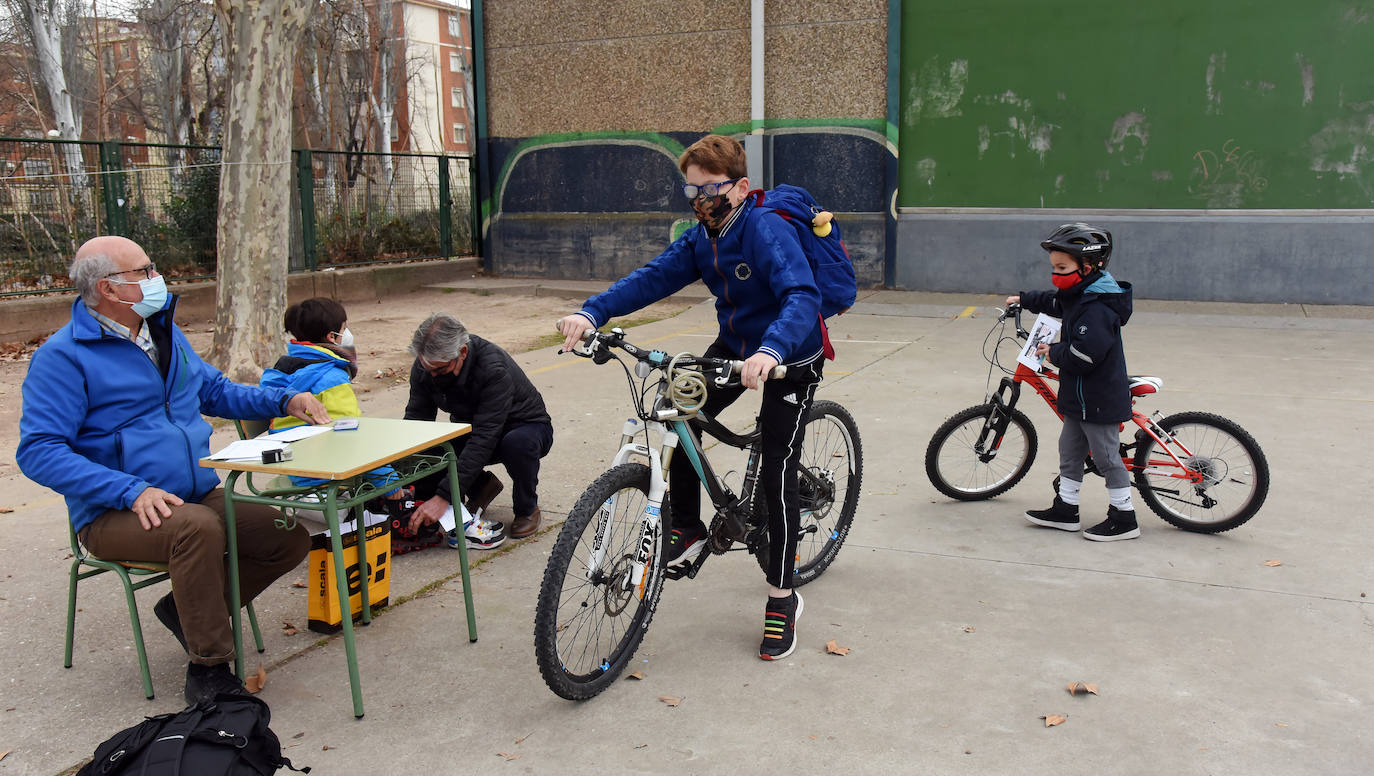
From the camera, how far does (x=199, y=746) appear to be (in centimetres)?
245

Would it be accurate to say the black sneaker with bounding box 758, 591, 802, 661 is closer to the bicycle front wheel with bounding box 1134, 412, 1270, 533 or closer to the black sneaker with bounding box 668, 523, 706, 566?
the black sneaker with bounding box 668, 523, 706, 566

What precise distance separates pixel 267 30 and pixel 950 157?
8.94 metres

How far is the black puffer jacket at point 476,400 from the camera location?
470 centimetres

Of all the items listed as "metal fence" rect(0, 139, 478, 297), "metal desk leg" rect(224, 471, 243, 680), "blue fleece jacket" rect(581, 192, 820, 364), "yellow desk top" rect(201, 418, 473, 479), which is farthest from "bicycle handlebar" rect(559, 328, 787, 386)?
"metal fence" rect(0, 139, 478, 297)

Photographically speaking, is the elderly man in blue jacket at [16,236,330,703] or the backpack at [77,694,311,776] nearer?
the backpack at [77,694,311,776]

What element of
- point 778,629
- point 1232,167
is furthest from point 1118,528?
point 1232,167

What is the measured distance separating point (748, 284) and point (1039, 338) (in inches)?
75.5

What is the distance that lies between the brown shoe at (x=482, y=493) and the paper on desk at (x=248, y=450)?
1.50 metres

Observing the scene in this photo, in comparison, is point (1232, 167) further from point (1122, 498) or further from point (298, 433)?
point (298, 433)

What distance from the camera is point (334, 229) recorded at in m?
15.4

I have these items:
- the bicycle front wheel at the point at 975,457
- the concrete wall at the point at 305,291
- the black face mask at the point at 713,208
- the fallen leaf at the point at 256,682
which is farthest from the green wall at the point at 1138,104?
the fallen leaf at the point at 256,682

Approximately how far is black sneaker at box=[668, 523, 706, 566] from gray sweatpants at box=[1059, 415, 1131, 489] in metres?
2.04

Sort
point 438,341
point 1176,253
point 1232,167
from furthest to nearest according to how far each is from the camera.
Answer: point 1176,253
point 1232,167
point 438,341

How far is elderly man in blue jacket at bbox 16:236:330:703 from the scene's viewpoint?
10.6 feet
